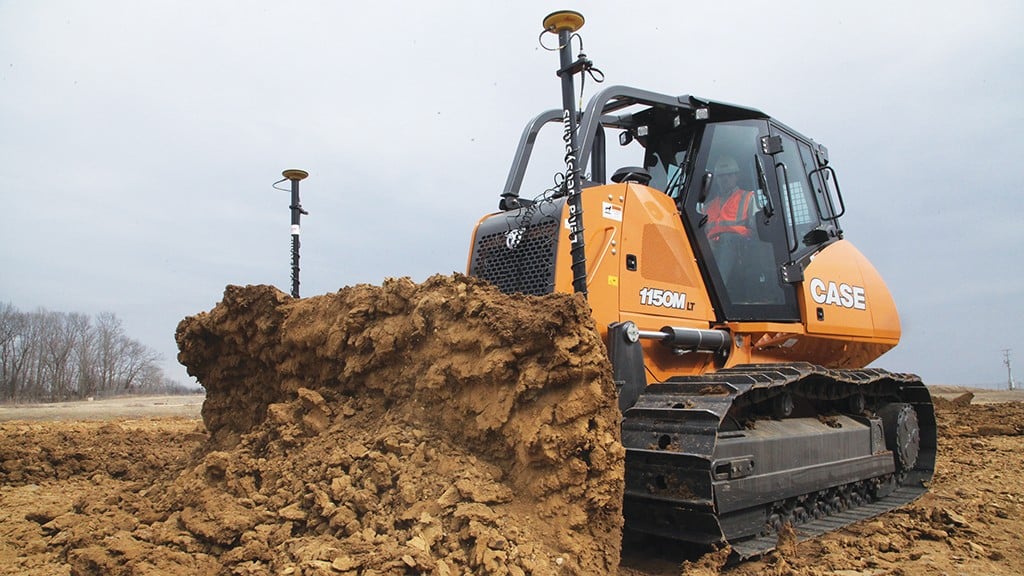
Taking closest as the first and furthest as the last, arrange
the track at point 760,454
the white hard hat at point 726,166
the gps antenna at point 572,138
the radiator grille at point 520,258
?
the track at point 760,454
the gps antenna at point 572,138
the radiator grille at point 520,258
the white hard hat at point 726,166

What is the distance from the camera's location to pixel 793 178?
625cm

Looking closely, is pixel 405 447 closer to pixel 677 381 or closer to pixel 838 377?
pixel 677 381

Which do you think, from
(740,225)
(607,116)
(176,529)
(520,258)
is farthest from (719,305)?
(176,529)

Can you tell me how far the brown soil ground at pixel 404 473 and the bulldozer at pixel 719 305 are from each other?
0.49 metres

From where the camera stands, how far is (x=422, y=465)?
141 inches

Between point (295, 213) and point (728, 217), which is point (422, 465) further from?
point (295, 213)


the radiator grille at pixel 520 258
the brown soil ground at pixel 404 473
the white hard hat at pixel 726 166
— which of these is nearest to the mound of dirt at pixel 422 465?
the brown soil ground at pixel 404 473

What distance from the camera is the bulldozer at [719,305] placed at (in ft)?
13.9

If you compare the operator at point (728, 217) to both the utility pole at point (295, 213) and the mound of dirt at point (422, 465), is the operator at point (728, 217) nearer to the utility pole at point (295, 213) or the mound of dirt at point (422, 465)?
the mound of dirt at point (422, 465)

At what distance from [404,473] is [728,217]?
3351 mm

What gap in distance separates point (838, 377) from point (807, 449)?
77 cm

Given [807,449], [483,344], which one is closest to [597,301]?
[483,344]

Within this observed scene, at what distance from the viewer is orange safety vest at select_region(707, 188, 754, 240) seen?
5543 millimetres

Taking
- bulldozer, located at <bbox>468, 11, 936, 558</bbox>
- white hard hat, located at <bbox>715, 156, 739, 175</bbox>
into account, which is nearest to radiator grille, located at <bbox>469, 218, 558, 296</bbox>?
bulldozer, located at <bbox>468, 11, 936, 558</bbox>
